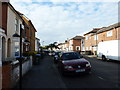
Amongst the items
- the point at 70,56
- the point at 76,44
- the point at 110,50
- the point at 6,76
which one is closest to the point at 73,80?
the point at 70,56

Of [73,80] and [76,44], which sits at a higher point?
[76,44]

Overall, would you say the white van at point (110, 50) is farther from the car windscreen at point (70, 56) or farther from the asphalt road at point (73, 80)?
the car windscreen at point (70, 56)

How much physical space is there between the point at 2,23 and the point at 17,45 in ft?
14.1

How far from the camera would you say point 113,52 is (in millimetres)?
14758

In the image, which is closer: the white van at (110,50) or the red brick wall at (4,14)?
the red brick wall at (4,14)

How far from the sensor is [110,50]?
1550 centimetres

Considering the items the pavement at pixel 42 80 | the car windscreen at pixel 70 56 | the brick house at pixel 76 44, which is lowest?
the pavement at pixel 42 80

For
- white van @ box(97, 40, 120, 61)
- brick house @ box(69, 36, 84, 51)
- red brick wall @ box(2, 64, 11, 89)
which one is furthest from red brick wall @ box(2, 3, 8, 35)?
brick house @ box(69, 36, 84, 51)

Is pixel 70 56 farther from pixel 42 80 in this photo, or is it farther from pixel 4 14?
pixel 4 14

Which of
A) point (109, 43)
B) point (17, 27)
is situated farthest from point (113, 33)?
point (17, 27)

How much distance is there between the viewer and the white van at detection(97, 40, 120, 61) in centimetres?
1409

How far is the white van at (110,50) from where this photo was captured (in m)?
14.1

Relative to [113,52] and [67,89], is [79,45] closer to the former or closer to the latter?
[113,52]

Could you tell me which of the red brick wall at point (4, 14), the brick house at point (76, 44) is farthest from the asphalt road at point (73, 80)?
the brick house at point (76, 44)
